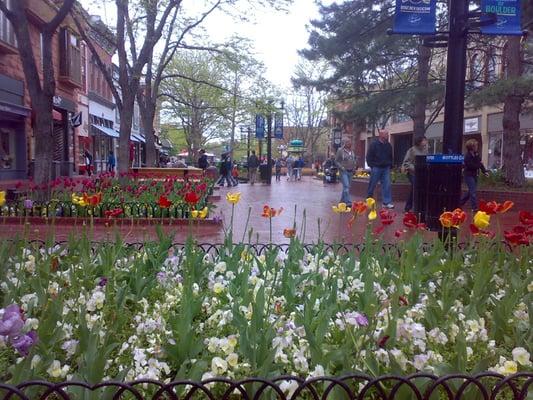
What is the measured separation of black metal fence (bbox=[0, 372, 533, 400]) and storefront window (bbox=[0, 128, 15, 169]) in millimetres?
22766

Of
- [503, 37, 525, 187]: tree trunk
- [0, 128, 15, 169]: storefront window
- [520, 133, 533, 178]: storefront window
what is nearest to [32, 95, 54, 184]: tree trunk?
[503, 37, 525, 187]: tree trunk

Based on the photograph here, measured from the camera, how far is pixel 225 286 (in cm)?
373

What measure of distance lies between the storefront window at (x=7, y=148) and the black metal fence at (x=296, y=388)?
22766mm

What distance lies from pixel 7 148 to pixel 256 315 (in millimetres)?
23792

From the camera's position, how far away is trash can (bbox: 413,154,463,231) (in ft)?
21.7

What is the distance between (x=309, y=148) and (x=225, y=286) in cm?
6623

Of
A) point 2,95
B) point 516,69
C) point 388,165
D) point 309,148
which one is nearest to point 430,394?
point 388,165

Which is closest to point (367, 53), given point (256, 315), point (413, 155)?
point (413, 155)

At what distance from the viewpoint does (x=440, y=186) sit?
6742 mm

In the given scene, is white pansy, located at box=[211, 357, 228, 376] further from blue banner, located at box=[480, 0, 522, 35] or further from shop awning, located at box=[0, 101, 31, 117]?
shop awning, located at box=[0, 101, 31, 117]

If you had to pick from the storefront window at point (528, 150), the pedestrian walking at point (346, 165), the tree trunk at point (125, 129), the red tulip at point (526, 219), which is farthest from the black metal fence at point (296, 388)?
the storefront window at point (528, 150)

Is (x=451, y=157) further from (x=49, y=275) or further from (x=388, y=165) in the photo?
(x=388, y=165)

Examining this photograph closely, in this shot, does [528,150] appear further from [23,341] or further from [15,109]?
[23,341]

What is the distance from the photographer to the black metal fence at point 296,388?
206 centimetres
